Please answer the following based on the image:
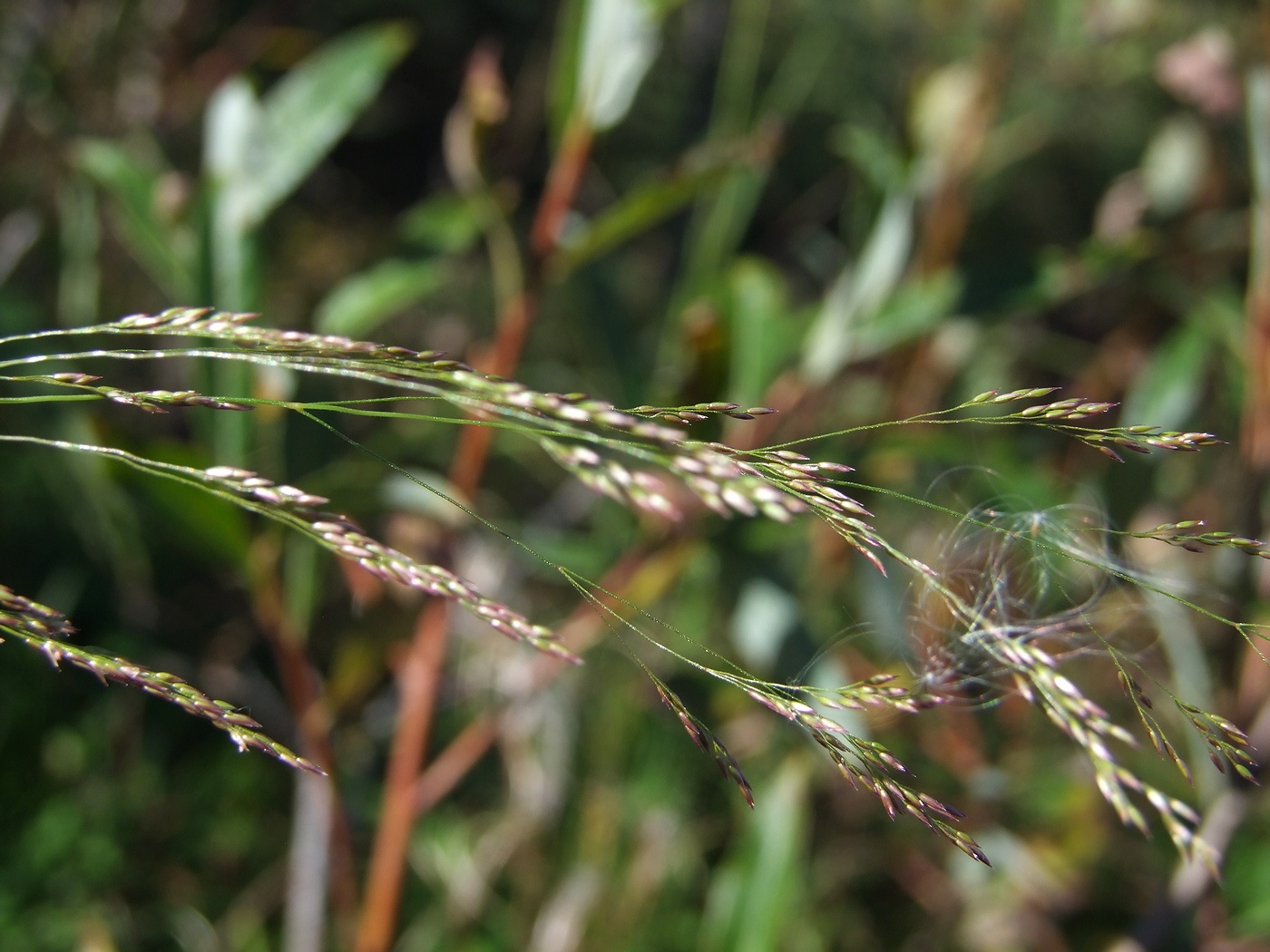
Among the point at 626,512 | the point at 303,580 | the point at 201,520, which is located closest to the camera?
the point at 201,520

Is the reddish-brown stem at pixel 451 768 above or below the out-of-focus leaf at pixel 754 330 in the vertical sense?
below

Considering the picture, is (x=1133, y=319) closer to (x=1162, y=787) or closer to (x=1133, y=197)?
(x=1133, y=197)

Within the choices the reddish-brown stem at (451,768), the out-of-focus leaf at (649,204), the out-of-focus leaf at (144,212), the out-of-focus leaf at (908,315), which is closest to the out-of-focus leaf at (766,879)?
the reddish-brown stem at (451,768)

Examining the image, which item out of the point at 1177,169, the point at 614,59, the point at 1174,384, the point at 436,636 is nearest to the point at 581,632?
the point at 436,636

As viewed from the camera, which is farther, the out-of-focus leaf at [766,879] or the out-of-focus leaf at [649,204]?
the out-of-focus leaf at [766,879]

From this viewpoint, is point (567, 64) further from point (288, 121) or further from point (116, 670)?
point (116, 670)

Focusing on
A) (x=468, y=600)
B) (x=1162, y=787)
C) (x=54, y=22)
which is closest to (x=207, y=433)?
(x=468, y=600)

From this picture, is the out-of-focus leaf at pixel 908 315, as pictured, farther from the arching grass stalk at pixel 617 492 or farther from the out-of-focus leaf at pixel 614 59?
the arching grass stalk at pixel 617 492
